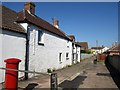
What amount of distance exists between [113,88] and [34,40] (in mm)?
7155

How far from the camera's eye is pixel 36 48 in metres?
14.9

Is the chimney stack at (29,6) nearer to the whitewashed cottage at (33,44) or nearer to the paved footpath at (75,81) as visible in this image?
the whitewashed cottage at (33,44)

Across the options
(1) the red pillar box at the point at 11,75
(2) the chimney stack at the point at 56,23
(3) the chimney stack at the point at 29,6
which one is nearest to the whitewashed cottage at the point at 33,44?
(3) the chimney stack at the point at 29,6

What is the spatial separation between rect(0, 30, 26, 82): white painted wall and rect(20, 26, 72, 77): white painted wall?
1267 mm

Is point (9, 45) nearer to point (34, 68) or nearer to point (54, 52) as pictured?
point (34, 68)

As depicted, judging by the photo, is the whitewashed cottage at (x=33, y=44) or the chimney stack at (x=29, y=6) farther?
the chimney stack at (x=29, y=6)

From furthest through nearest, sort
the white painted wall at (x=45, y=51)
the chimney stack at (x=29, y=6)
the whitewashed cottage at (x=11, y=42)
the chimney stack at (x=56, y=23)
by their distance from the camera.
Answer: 1. the chimney stack at (x=56, y=23)
2. the chimney stack at (x=29, y=6)
3. the white painted wall at (x=45, y=51)
4. the whitewashed cottage at (x=11, y=42)

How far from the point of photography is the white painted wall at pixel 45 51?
14.0 m


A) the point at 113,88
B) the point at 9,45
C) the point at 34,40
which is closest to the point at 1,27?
the point at 9,45

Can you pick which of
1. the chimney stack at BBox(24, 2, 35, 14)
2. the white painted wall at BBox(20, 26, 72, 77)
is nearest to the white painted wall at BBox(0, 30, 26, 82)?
the white painted wall at BBox(20, 26, 72, 77)

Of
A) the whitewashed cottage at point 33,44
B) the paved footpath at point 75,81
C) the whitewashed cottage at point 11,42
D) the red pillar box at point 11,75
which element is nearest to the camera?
the red pillar box at point 11,75

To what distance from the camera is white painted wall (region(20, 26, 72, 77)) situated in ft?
46.0

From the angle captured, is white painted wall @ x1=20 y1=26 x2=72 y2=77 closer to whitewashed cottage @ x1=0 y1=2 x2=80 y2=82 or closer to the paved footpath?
whitewashed cottage @ x1=0 y1=2 x2=80 y2=82

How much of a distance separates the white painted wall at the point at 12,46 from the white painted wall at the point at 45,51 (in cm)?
127
